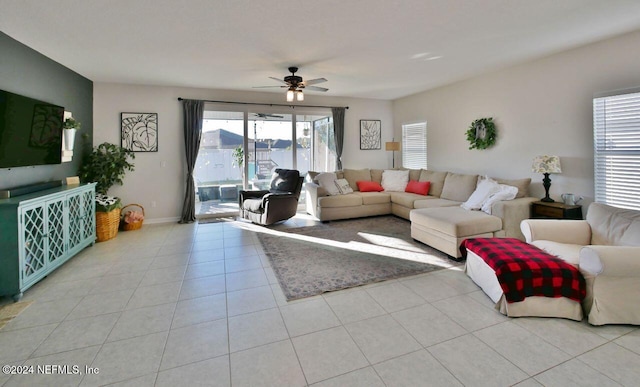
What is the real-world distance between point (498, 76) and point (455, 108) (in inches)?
38.3

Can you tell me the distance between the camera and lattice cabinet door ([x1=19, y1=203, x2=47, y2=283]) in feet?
9.00

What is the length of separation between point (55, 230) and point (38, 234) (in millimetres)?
295

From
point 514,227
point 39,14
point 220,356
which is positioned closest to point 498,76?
point 514,227

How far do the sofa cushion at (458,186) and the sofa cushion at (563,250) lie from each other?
85.7 inches

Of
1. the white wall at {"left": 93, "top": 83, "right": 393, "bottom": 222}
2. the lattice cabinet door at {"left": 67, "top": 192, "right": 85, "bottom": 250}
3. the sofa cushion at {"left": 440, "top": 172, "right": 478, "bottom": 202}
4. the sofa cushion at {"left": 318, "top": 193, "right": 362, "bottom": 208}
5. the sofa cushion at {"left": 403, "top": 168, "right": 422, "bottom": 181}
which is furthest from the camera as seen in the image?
the sofa cushion at {"left": 403, "top": 168, "right": 422, "bottom": 181}

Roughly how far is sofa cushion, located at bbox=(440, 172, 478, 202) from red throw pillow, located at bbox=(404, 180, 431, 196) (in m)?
0.34

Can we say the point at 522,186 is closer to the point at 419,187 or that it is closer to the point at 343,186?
the point at 419,187

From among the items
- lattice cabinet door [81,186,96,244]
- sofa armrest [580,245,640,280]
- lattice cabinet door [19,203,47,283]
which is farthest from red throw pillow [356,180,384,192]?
Result: lattice cabinet door [19,203,47,283]

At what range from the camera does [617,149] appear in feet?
11.0

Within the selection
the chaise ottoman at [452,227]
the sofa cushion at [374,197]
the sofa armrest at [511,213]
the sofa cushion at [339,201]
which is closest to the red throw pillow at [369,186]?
the sofa cushion at [374,197]

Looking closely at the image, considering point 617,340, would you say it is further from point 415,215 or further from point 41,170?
point 41,170

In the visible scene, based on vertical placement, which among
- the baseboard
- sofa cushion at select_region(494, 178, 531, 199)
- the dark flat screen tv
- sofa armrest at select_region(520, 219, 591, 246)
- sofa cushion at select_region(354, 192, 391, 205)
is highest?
the dark flat screen tv

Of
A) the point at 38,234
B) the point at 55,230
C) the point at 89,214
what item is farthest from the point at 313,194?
the point at 38,234

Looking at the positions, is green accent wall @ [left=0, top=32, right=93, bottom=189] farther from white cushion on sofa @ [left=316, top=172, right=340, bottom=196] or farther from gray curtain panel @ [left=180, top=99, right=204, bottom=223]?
white cushion on sofa @ [left=316, top=172, right=340, bottom=196]
